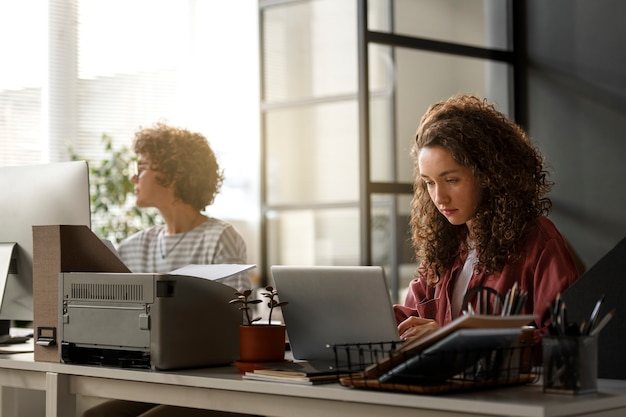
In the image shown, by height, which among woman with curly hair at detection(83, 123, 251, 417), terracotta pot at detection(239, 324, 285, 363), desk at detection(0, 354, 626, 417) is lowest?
desk at detection(0, 354, 626, 417)

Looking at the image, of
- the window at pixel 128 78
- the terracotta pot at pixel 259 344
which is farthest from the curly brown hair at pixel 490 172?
the window at pixel 128 78

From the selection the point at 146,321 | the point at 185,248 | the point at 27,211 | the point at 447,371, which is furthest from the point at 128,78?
the point at 447,371

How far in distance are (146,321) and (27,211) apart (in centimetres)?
76

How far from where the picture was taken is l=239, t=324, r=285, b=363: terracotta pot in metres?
2.12

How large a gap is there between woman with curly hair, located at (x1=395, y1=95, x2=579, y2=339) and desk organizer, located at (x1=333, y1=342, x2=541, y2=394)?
478 millimetres

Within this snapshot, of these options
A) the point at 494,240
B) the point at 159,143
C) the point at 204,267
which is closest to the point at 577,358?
the point at 494,240

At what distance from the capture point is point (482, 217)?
8.08 ft

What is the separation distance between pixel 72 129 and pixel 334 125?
1545mm

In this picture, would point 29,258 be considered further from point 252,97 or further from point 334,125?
point 252,97

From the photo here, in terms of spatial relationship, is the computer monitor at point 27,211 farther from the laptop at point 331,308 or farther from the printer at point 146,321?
the laptop at point 331,308

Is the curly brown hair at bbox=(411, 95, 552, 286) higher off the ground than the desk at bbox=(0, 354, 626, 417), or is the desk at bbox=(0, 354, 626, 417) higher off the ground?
the curly brown hair at bbox=(411, 95, 552, 286)

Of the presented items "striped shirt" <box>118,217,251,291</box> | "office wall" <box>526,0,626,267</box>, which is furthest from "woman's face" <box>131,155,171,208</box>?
"office wall" <box>526,0,626,267</box>

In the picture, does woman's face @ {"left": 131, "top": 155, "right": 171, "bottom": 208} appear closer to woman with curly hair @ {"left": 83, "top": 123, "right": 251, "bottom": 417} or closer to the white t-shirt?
woman with curly hair @ {"left": 83, "top": 123, "right": 251, "bottom": 417}

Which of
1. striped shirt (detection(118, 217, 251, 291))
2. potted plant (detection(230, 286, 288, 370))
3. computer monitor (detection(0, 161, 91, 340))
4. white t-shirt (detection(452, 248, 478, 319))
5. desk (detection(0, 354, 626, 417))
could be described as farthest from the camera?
striped shirt (detection(118, 217, 251, 291))
